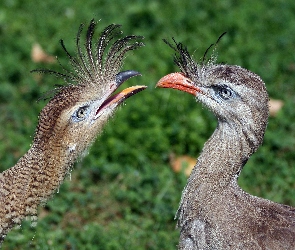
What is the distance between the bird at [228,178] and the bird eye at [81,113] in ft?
1.67

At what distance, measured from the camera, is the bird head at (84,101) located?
13.4 feet

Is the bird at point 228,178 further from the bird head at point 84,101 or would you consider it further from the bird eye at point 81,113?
the bird eye at point 81,113

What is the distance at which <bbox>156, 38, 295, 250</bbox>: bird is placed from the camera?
4.06 meters

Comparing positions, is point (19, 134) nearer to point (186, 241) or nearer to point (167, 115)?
point (167, 115)

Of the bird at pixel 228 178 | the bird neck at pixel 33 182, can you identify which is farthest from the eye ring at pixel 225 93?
the bird neck at pixel 33 182

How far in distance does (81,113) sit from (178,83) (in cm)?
63

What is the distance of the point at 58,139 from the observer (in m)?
4.07

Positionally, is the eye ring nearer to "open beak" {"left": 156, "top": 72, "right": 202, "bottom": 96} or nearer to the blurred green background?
"open beak" {"left": 156, "top": 72, "right": 202, "bottom": 96}

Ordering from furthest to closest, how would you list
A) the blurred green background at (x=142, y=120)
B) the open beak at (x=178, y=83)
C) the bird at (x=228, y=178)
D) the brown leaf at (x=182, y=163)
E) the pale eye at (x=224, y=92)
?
the brown leaf at (x=182, y=163) → the blurred green background at (x=142, y=120) → the open beak at (x=178, y=83) → the pale eye at (x=224, y=92) → the bird at (x=228, y=178)

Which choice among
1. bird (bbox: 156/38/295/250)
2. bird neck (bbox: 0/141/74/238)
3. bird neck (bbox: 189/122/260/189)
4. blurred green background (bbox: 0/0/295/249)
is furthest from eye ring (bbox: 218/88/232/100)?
bird neck (bbox: 0/141/74/238)

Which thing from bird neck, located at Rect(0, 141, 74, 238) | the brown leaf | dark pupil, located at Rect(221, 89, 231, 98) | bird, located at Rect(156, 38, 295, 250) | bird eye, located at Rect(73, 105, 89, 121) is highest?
the brown leaf

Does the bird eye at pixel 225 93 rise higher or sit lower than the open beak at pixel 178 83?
higher

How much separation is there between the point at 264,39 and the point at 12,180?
455cm

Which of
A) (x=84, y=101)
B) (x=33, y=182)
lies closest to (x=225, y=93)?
(x=84, y=101)
